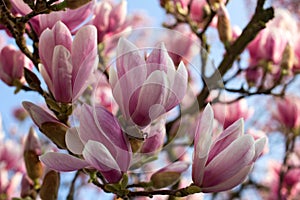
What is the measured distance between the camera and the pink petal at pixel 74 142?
2.00 feet

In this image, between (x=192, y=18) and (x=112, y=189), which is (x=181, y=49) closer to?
(x=112, y=189)

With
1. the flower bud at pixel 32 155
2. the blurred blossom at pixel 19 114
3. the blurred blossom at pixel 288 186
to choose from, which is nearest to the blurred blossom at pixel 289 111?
the blurred blossom at pixel 288 186

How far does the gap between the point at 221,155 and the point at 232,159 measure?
13 millimetres

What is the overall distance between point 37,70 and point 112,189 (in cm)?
22

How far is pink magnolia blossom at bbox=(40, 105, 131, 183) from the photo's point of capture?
23.1 inches

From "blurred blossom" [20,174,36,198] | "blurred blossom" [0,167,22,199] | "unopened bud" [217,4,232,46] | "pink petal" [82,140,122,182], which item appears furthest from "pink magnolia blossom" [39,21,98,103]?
"blurred blossom" [0,167,22,199]

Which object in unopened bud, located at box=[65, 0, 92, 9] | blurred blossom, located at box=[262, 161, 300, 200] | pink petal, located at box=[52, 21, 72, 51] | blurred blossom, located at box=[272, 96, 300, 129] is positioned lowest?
blurred blossom, located at box=[262, 161, 300, 200]

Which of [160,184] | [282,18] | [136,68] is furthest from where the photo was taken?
[282,18]

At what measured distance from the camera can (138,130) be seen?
0.63 meters

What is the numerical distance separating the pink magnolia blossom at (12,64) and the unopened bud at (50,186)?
17 cm

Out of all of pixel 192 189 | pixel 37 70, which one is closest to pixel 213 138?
pixel 192 189

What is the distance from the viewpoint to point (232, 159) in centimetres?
61

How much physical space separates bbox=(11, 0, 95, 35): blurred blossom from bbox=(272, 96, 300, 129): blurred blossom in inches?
37.6

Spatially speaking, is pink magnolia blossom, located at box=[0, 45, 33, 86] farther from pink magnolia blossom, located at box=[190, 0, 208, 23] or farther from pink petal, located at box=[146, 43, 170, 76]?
pink magnolia blossom, located at box=[190, 0, 208, 23]
